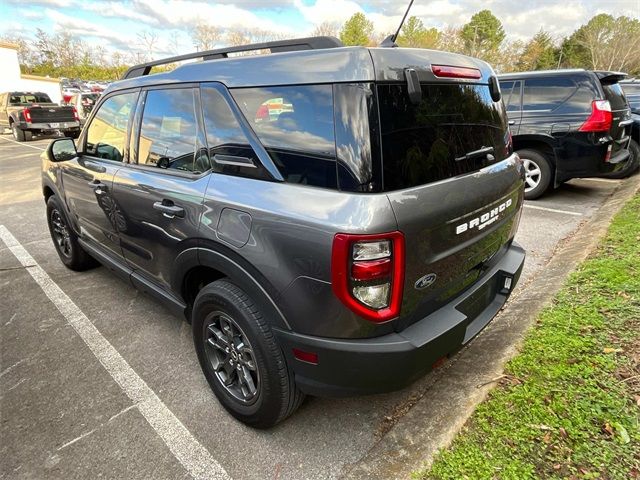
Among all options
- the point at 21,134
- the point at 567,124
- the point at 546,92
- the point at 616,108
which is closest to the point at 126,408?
the point at 567,124

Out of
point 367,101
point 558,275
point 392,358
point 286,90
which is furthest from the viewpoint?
point 558,275

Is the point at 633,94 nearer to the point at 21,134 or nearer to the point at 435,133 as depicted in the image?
the point at 435,133

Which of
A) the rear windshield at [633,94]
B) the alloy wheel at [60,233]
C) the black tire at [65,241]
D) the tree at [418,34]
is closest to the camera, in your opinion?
the black tire at [65,241]

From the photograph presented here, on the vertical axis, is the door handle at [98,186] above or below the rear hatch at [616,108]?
below

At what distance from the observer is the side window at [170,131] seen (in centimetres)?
234

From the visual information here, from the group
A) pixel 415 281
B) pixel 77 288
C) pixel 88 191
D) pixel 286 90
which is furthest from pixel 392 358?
pixel 77 288

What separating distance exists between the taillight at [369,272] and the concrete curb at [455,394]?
74 cm

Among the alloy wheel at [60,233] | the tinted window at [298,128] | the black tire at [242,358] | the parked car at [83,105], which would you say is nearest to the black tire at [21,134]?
the parked car at [83,105]

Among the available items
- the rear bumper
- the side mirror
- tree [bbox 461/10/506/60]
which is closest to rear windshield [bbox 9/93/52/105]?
the side mirror

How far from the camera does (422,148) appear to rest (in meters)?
1.80

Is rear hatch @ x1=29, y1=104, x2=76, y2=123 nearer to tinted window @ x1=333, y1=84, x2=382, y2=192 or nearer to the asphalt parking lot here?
the asphalt parking lot

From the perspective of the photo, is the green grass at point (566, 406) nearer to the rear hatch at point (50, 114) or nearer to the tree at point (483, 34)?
the rear hatch at point (50, 114)

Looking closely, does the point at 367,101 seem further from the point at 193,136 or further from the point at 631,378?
the point at 631,378

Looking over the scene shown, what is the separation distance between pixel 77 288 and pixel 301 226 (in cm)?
329
